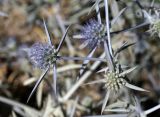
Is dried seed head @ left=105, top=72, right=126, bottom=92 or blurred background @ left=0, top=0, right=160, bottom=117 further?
blurred background @ left=0, top=0, right=160, bottom=117

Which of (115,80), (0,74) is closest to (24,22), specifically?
(0,74)

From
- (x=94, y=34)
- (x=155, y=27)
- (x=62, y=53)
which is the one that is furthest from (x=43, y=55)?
(x=62, y=53)

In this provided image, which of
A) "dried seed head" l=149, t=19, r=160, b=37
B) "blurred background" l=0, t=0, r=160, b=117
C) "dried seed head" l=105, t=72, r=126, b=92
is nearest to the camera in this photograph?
"dried seed head" l=105, t=72, r=126, b=92

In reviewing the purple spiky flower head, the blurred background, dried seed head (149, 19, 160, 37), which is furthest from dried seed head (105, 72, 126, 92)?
the blurred background

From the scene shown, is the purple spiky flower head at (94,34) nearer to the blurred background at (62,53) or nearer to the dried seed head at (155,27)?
the dried seed head at (155,27)

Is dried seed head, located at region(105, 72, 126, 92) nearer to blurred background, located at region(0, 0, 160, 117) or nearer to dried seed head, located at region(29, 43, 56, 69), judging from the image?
dried seed head, located at region(29, 43, 56, 69)

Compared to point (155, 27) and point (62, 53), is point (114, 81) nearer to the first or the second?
point (155, 27)

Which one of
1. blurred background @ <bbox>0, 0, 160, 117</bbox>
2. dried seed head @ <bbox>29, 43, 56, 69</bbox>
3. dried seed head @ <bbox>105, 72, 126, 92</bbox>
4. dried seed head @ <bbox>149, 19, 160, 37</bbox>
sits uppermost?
dried seed head @ <bbox>29, 43, 56, 69</bbox>
